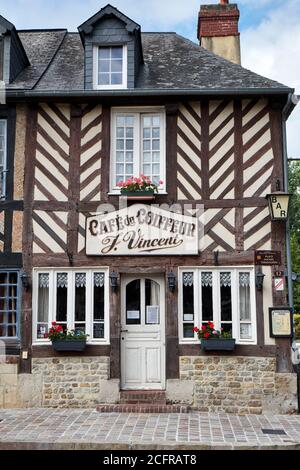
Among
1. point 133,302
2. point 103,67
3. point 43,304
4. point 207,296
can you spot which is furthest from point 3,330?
point 103,67

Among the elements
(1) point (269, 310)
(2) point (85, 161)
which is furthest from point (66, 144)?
(1) point (269, 310)

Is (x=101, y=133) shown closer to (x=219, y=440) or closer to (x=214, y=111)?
(x=214, y=111)

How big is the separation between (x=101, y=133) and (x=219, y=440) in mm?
5686

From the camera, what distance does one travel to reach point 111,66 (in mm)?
9742

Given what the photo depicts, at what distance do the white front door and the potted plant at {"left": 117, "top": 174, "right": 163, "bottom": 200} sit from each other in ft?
4.94

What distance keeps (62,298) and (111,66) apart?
452 cm

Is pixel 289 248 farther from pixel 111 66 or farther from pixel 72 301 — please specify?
pixel 111 66

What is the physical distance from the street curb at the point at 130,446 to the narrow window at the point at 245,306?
2.44 m

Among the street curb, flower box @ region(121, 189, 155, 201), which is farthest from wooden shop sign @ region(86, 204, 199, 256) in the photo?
the street curb

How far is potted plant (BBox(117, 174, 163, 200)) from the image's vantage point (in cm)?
904

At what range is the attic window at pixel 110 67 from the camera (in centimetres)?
962

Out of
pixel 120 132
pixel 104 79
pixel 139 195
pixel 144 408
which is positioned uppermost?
pixel 104 79

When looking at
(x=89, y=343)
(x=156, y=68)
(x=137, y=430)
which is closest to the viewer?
(x=137, y=430)

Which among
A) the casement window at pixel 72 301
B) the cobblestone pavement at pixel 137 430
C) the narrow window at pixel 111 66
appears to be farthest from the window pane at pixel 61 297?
the narrow window at pixel 111 66
